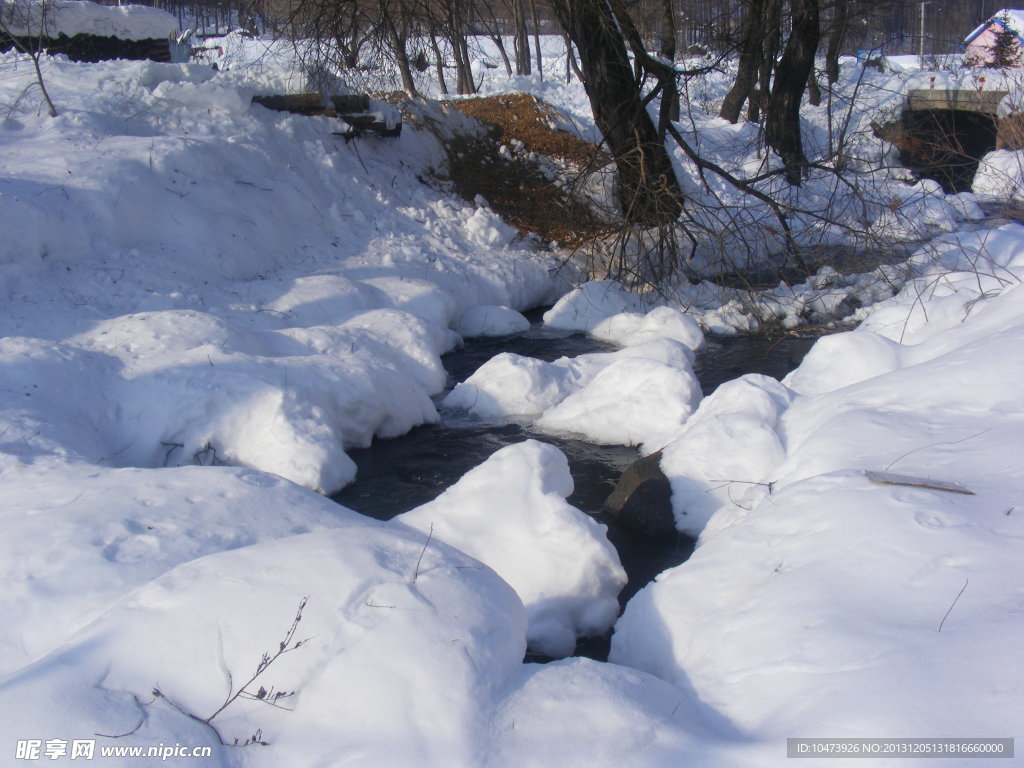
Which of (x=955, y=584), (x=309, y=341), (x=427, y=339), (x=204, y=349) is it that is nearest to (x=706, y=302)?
(x=427, y=339)

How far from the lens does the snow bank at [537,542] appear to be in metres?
4.34

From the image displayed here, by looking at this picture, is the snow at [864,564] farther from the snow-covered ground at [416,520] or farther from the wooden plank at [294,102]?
the wooden plank at [294,102]

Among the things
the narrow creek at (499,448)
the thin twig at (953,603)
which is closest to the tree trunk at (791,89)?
the narrow creek at (499,448)

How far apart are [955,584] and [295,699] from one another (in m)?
2.40

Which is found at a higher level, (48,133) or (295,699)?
(48,133)

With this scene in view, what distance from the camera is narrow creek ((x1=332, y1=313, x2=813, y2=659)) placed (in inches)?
203

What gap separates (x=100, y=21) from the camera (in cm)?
1449

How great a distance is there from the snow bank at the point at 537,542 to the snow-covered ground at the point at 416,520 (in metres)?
0.02

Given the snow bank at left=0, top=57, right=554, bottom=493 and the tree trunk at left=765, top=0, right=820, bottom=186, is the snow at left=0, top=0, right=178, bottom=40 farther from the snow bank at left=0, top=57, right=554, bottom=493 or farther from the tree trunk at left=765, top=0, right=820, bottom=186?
the tree trunk at left=765, top=0, right=820, bottom=186

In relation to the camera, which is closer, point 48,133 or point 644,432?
point 644,432

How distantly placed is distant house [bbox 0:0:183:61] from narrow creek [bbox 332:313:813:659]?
10.1 m

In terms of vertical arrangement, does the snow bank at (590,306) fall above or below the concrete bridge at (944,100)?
below

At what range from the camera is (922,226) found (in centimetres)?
1285

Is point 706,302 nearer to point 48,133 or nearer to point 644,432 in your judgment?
point 644,432
